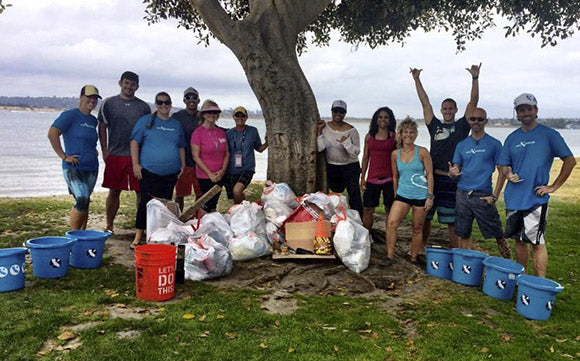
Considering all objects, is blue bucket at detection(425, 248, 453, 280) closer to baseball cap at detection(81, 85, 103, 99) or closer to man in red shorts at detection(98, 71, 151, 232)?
man in red shorts at detection(98, 71, 151, 232)

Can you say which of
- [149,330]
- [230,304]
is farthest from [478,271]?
[149,330]

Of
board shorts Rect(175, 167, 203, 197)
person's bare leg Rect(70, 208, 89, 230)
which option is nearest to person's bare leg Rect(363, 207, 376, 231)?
board shorts Rect(175, 167, 203, 197)

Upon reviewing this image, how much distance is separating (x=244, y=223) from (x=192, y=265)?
116cm

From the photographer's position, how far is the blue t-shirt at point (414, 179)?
6.19 meters

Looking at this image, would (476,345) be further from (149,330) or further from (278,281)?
(149,330)

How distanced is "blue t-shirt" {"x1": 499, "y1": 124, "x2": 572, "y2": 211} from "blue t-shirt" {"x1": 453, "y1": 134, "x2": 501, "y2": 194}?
48 centimetres

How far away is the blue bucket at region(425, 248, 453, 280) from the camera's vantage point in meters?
6.06

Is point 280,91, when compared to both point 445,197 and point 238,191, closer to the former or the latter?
point 238,191

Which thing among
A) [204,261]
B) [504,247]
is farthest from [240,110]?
[504,247]

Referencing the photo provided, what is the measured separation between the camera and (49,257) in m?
5.34

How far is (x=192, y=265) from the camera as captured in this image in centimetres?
569

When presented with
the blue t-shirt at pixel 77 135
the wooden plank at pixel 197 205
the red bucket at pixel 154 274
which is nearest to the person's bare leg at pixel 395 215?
the wooden plank at pixel 197 205

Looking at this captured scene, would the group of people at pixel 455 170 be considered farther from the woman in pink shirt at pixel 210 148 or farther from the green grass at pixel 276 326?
the woman in pink shirt at pixel 210 148

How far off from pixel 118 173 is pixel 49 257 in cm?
223
